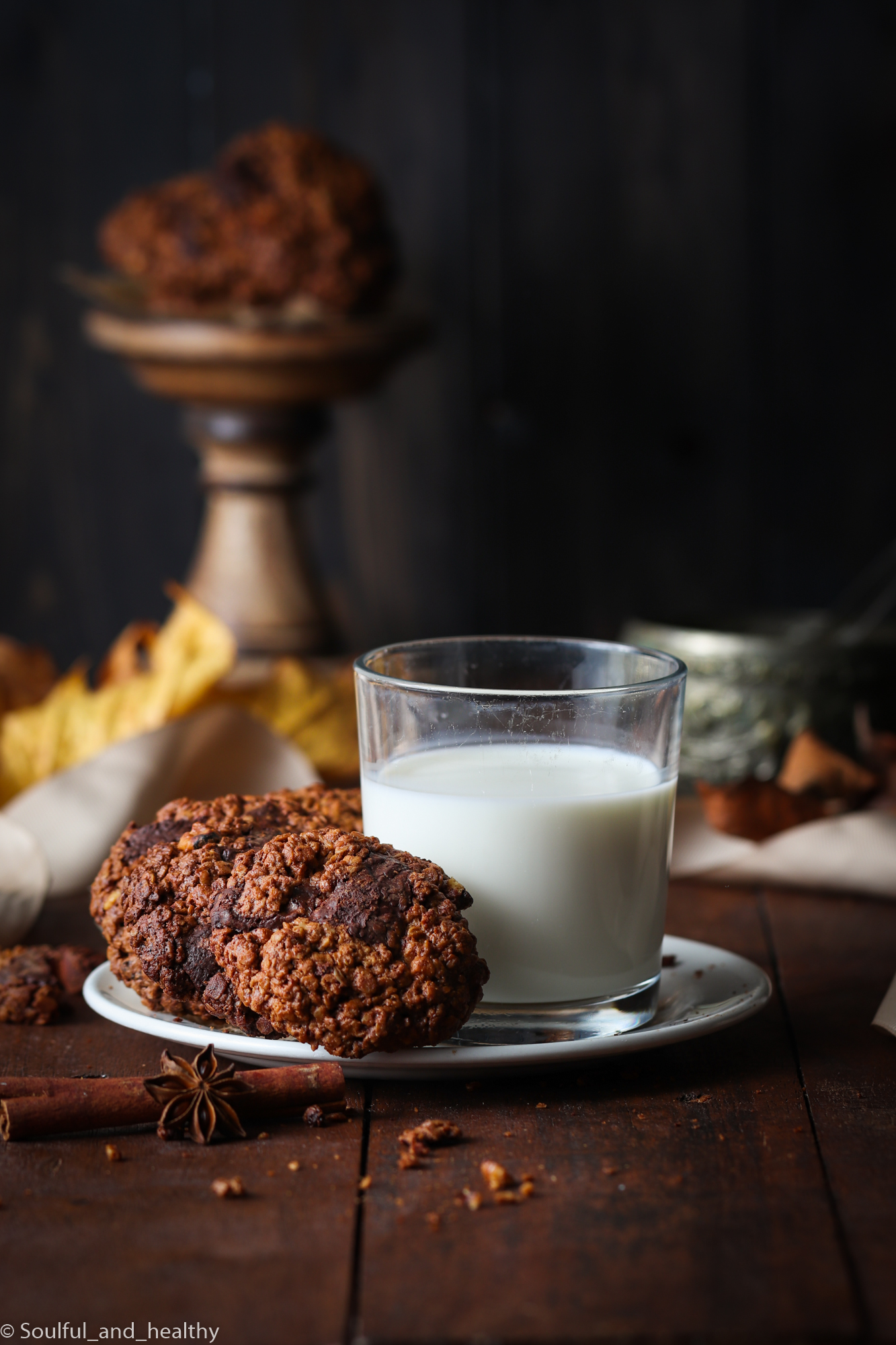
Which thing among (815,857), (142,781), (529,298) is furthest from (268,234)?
(815,857)

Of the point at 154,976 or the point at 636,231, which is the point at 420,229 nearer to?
the point at 636,231

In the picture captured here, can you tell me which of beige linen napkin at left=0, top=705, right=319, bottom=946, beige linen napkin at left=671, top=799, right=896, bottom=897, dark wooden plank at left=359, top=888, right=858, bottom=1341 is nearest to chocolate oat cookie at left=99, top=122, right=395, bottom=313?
beige linen napkin at left=0, top=705, right=319, bottom=946

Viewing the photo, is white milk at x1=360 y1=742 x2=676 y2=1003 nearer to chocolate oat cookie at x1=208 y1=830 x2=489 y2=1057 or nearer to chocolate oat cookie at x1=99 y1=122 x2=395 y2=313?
chocolate oat cookie at x1=208 y1=830 x2=489 y2=1057

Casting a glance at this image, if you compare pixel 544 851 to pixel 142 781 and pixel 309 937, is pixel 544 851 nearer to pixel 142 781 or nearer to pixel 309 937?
pixel 309 937

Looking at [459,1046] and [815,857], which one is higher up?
[459,1046]

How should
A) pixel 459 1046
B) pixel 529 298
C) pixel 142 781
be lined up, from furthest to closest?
pixel 529 298
pixel 142 781
pixel 459 1046

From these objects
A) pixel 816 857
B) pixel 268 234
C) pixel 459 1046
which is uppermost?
pixel 268 234

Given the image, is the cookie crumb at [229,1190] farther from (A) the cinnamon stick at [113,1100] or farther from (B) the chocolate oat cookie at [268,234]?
(B) the chocolate oat cookie at [268,234]
